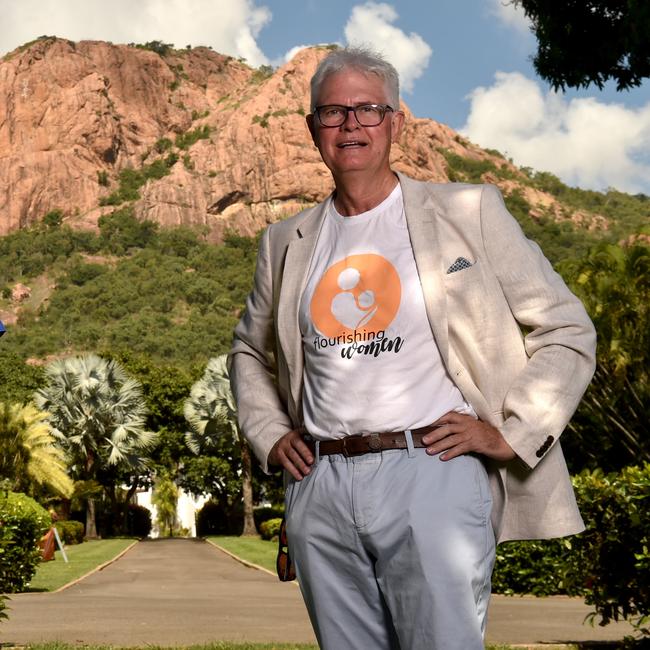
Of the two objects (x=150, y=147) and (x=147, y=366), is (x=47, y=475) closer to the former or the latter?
(x=147, y=366)

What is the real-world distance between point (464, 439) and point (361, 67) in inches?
41.9

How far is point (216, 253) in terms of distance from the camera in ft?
422

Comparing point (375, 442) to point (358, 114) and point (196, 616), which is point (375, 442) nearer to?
point (358, 114)

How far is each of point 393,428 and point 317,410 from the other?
8.9 inches

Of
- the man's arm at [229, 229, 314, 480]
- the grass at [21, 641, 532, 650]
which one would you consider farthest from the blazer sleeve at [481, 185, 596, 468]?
the grass at [21, 641, 532, 650]

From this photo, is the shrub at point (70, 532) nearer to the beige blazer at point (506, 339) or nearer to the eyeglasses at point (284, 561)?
the eyeglasses at point (284, 561)

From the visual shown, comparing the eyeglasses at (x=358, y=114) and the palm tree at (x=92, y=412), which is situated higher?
the eyeglasses at (x=358, y=114)

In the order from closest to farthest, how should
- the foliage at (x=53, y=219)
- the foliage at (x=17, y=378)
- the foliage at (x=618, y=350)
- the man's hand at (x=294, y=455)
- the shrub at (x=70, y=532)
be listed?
the man's hand at (x=294, y=455)
the foliage at (x=618, y=350)
the shrub at (x=70, y=532)
the foliage at (x=17, y=378)
the foliage at (x=53, y=219)

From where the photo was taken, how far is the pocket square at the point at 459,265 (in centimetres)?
265

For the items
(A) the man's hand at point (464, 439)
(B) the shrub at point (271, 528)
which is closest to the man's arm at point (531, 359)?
(A) the man's hand at point (464, 439)

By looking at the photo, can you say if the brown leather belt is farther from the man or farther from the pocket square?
the pocket square

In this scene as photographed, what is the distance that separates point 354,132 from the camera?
2844 mm

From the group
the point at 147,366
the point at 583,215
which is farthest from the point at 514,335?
the point at 583,215

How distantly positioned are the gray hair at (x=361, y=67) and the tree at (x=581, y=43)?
24.8ft
